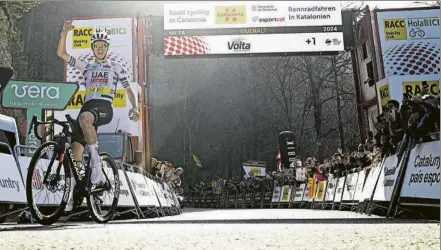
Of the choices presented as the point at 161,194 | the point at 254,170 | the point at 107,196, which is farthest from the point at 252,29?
the point at 254,170

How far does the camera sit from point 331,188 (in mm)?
16953

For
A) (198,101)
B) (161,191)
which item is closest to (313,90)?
(161,191)

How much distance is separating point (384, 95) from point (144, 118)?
31.6 ft

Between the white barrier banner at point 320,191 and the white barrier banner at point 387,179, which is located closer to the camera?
the white barrier banner at point 387,179

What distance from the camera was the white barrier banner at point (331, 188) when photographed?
1646cm

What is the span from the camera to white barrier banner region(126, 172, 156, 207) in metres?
10.5

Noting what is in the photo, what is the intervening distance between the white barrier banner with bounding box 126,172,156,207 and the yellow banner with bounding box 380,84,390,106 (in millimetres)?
11639

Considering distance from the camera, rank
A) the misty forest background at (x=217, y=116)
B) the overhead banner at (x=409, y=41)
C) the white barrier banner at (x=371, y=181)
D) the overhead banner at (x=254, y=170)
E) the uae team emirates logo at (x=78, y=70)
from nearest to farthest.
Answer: the white barrier banner at (x=371, y=181), the uae team emirates logo at (x=78, y=70), the overhead banner at (x=409, y=41), the overhead banner at (x=254, y=170), the misty forest background at (x=217, y=116)

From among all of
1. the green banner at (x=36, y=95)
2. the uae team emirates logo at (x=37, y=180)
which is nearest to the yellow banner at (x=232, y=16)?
the green banner at (x=36, y=95)

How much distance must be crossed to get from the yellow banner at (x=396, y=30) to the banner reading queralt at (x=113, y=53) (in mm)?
10276

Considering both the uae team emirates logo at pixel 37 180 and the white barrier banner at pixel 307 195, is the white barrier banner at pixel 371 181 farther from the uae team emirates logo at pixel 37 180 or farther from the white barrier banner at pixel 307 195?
the white barrier banner at pixel 307 195

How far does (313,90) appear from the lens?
32.7 m

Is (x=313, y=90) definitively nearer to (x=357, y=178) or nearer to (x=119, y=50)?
(x=119, y=50)

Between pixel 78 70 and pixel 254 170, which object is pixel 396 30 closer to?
pixel 78 70
